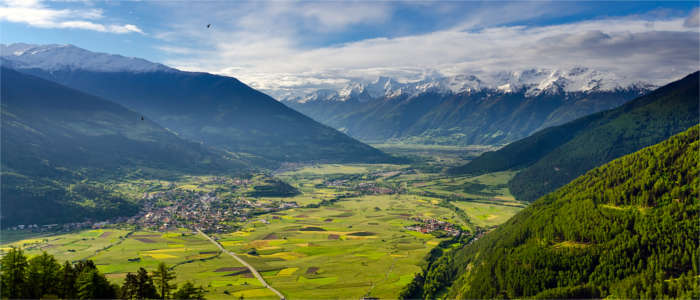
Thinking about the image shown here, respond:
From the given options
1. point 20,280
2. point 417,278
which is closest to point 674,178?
point 417,278

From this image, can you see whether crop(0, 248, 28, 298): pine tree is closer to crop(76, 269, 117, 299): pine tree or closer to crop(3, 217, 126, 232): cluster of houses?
crop(76, 269, 117, 299): pine tree

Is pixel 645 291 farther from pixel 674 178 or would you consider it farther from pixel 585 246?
pixel 674 178

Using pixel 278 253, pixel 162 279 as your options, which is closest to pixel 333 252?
pixel 278 253

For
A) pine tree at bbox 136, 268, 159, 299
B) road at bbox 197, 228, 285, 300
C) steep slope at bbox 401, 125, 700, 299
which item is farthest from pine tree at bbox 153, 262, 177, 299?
steep slope at bbox 401, 125, 700, 299

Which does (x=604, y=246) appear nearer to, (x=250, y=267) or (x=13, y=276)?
(x=250, y=267)

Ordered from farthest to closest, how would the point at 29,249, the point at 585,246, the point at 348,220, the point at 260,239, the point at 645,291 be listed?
the point at 348,220
the point at 260,239
the point at 29,249
the point at 585,246
the point at 645,291

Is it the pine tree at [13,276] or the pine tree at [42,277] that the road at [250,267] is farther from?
the pine tree at [13,276]

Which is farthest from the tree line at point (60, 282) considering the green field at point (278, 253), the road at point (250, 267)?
the road at point (250, 267)
